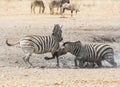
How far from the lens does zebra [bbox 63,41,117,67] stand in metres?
16.2

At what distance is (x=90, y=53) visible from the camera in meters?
16.3

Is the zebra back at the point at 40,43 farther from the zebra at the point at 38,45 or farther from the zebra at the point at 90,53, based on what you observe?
the zebra at the point at 90,53

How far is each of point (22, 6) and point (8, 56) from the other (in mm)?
22065

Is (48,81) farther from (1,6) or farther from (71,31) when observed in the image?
(1,6)

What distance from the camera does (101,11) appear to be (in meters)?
35.7

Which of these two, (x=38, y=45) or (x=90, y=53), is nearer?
(x=38, y=45)

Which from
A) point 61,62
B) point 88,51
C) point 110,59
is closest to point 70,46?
point 88,51

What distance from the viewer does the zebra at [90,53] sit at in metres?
16.2

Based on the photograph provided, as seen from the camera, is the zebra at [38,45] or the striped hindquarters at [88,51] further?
the striped hindquarters at [88,51]

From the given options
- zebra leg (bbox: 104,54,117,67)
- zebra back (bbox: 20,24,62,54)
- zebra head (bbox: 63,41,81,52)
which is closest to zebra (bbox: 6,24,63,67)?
zebra back (bbox: 20,24,62,54)

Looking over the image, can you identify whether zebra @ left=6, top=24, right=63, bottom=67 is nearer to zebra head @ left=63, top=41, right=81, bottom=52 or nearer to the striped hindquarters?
zebra head @ left=63, top=41, right=81, bottom=52

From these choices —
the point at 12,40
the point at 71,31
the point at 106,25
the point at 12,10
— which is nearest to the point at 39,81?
the point at 12,40

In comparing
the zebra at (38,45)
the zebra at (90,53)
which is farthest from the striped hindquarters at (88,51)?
the zebra at (38,45)

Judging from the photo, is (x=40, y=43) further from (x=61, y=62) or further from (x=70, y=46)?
(x=61, y=62)
